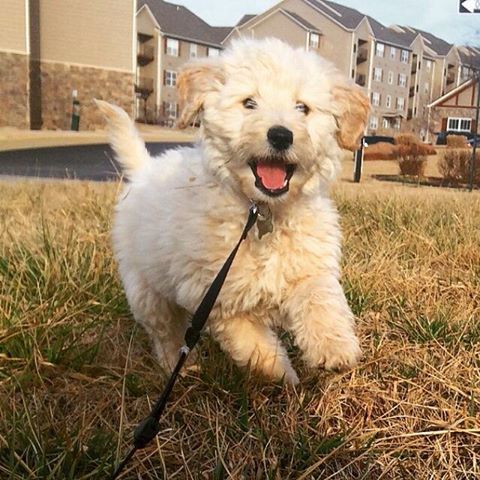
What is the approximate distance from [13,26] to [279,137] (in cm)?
1875

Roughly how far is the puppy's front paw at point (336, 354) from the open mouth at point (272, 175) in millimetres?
567

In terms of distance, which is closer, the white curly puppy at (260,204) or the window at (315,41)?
the white curly puppy at (260,204)

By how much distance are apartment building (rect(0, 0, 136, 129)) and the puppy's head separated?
16149 mm

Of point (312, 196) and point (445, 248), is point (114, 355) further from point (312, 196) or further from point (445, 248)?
point (445, 248)

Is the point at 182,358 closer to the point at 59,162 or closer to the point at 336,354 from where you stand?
the point at 336,354

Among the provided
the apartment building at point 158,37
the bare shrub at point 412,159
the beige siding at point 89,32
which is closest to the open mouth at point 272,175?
the bare shrub at point 412,159

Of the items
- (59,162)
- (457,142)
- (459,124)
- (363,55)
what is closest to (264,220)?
(59,162)

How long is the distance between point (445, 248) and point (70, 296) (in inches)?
91.5

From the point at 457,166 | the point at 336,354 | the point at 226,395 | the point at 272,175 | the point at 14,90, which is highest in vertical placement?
the point at 14,90

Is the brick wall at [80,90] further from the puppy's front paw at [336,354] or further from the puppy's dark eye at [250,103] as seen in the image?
the puppy's front paw at [336,354]

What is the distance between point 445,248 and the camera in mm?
3799

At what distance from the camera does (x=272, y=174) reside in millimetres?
2168

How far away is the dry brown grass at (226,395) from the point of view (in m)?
1.73

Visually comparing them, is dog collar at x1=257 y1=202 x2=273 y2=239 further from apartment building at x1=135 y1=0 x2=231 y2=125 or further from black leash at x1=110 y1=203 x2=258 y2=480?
apartment building at x1=135 y1=0 x2=231 y2=125
